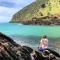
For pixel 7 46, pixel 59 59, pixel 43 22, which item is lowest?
pixel 43 22

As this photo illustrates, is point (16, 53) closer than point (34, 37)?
Yes

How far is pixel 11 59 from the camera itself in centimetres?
2212

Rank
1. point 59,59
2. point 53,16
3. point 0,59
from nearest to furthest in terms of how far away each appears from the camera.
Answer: point 0,59
point 59,59
point 53,16

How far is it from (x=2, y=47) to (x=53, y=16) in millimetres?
173392

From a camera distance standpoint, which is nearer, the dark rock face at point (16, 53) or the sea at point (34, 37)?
the dark rock face at point (16, 53)

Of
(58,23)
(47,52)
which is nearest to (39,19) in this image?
(58,23)

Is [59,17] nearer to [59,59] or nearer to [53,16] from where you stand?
[53,16]

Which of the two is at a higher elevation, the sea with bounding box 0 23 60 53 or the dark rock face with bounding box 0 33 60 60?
the dark rock face with bounding box 0 33 60 60

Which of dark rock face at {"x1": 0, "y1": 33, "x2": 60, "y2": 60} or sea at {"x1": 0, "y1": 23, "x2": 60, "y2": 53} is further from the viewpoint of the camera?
sea at {"x1": 0, "y1": 23, "x2": 60, "y2": 53}

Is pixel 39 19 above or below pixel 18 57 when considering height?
below

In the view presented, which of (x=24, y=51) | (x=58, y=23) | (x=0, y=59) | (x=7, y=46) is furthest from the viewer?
(x=58, y=23)

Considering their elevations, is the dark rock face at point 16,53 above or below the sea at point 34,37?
above

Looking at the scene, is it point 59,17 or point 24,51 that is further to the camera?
point 59,17

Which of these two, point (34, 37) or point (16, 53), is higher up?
point (16, 53)
